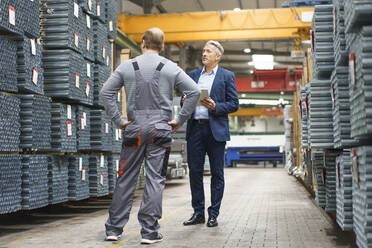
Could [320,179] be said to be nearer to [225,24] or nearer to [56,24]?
[56,24]

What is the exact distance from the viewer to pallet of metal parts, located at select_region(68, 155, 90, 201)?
6.00 metres

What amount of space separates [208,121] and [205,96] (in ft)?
1.09

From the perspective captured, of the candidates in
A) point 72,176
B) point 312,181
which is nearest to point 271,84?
point 312,181

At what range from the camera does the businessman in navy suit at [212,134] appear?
4.84 meters

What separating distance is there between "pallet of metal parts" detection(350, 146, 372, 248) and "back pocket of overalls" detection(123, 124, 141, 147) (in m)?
1.68

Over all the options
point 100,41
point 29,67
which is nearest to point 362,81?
point 29,67

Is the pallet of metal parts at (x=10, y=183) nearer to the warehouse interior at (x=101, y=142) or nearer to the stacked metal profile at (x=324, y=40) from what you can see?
the warehouse interior at (x=101, y=142)

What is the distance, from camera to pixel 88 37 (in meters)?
6.55

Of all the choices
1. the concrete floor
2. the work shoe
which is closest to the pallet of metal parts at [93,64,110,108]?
the concrete floor

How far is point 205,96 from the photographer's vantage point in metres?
4.66

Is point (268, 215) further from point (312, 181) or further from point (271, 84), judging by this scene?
point (271, 84)

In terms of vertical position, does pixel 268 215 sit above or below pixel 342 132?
below

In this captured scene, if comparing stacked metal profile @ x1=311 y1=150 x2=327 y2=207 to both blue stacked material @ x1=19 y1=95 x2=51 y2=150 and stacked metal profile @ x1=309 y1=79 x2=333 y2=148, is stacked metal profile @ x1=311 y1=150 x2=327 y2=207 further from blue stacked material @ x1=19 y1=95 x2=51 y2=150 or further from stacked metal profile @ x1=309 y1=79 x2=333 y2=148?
blue stacked material @ x1=19 y1=95 x2=51 y2=150

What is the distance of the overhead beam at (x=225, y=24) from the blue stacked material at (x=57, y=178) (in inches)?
417
